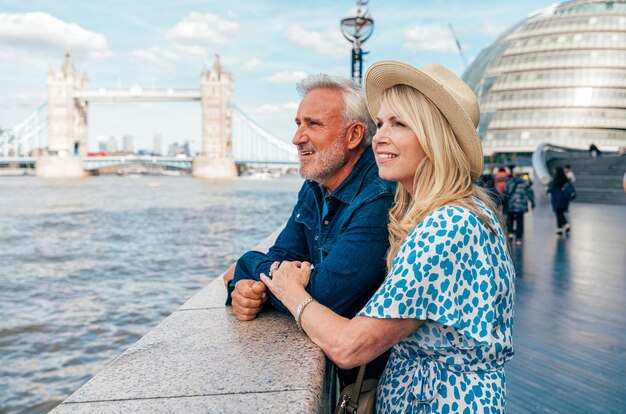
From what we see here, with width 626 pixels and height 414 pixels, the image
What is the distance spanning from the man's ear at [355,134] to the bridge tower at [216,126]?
74635 mm

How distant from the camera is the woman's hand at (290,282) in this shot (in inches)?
70.1

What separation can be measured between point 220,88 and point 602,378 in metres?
81.8

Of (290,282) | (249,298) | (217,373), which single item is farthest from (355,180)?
(217,373)

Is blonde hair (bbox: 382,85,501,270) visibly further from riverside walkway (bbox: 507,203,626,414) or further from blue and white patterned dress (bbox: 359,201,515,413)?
riverside walkway (bbox: 507,203,626,414)

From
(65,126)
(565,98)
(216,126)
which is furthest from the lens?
(65,126)

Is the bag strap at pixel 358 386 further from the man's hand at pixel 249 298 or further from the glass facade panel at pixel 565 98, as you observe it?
the glass facade panel at pixel 565 98

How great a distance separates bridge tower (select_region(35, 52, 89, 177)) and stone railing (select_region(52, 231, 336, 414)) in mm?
79841

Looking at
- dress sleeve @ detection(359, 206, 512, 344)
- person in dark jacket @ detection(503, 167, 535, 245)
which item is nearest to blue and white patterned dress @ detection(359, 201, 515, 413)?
dress sleeve @ detection(359, 206, 512, 344)

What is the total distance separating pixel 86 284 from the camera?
9.38m

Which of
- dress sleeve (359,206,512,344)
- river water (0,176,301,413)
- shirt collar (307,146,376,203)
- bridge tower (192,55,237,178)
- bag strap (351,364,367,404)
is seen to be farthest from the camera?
bridge tower (192,55,237,178)

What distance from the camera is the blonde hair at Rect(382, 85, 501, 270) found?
1.46 metres

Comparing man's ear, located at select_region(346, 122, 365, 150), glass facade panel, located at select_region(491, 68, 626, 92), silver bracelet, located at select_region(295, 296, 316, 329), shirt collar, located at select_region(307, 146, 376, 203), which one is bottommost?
silver bracelet, located at select_region(295, 296, 316, 329)

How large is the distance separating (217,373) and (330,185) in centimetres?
80

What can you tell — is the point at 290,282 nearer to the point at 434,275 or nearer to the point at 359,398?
the point at 359,398
